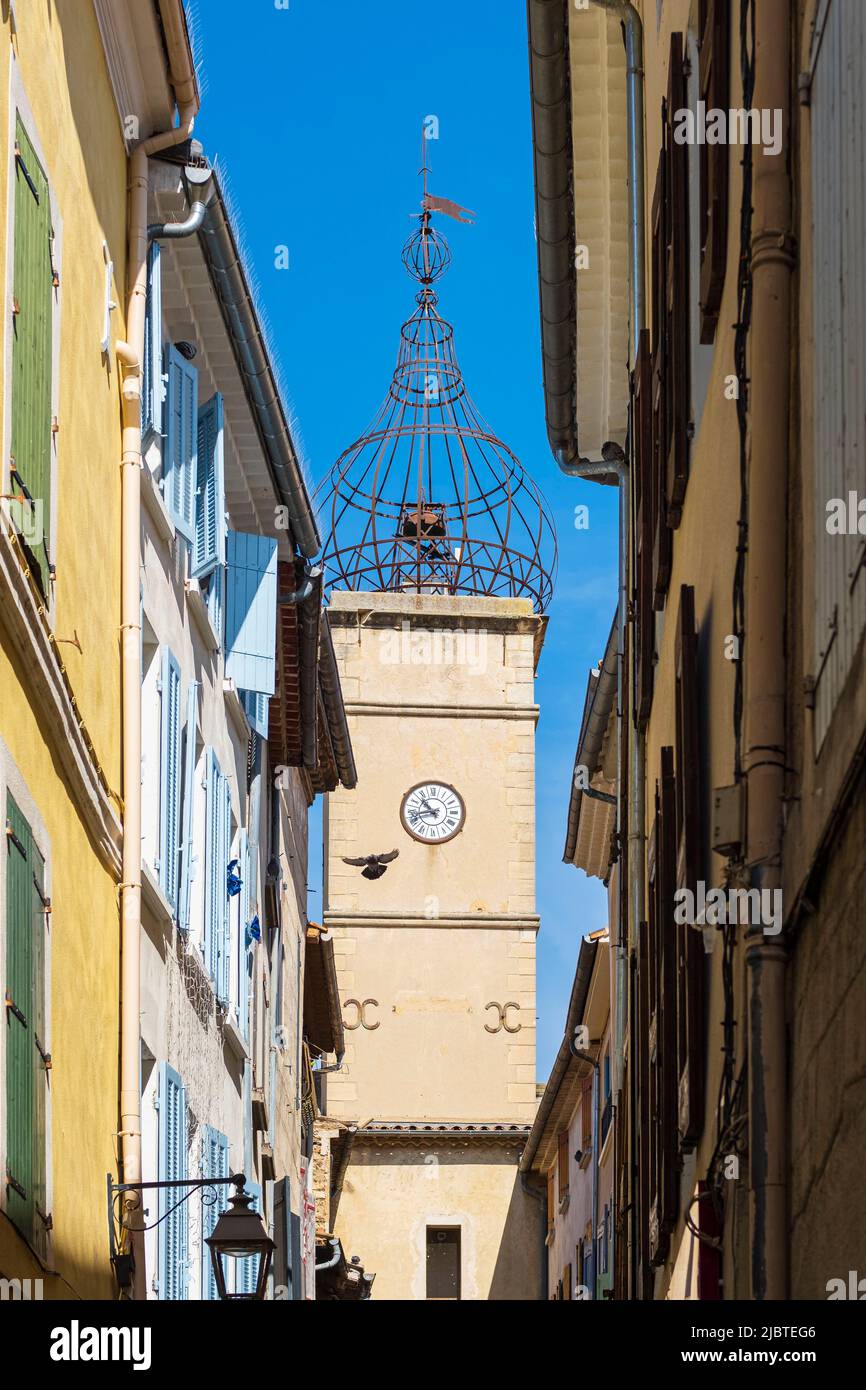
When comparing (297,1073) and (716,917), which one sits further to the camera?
(297,1073)

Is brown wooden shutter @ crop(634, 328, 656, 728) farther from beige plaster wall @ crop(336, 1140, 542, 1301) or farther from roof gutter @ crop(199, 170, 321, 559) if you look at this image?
beige plaster wall @ crop(336, 1140, 542, 1301)

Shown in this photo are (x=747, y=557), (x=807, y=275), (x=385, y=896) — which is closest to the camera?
(x=807, y=275)

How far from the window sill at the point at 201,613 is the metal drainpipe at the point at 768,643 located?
27.8 feet

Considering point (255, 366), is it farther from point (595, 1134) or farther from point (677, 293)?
point (595, 1134)

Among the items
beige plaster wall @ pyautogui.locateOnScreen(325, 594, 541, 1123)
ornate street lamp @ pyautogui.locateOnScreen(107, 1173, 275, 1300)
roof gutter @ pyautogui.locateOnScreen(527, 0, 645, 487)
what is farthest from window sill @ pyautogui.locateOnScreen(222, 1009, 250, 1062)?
beige plaster wall @ pyautogui.locateOnScreen(325, 594, 541, 1123)

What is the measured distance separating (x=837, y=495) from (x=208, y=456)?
10752mm

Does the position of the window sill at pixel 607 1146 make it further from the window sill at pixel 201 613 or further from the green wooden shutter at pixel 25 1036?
the green wooden shutter at pixel 25 1036

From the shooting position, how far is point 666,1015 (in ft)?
35.7

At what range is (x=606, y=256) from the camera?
59.6 ft

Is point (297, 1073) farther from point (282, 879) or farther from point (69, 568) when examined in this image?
point (69, 568)

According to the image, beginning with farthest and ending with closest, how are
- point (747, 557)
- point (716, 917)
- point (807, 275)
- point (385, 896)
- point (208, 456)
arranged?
1. point (385, 896)
2. point (208, 456)
3. point (716, 917)
4. point (747, 557)
5. point (807, 275)

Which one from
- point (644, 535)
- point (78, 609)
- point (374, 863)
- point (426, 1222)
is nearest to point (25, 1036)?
point (78, 609)

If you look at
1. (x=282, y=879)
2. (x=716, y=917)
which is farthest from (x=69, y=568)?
(x=282, y=879)

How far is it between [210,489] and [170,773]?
2.70m
